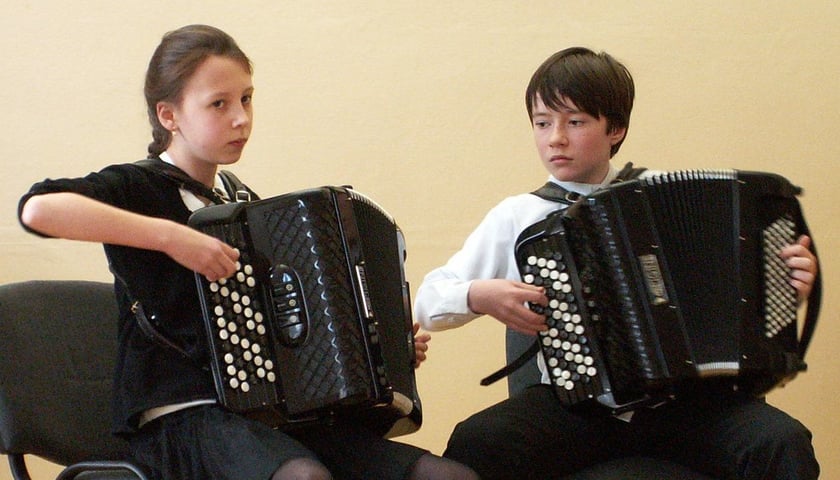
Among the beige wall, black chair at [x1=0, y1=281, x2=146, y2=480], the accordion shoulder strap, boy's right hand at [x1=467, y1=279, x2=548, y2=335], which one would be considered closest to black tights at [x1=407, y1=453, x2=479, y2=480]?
boy's right hand at [x1=467, y1=279, x2=548, y2=335]

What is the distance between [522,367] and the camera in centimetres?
212

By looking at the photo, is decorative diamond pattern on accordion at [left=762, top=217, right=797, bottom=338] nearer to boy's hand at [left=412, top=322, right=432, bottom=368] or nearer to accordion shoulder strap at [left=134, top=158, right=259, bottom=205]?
boy's hand at [left=412, top=322, right=432, bottom=368]

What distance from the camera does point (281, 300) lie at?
67.1 inches

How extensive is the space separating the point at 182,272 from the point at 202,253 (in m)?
0.20

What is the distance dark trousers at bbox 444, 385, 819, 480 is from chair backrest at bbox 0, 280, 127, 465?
25.7 inches

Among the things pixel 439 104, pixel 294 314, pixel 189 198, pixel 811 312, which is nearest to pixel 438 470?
pixel 294 314

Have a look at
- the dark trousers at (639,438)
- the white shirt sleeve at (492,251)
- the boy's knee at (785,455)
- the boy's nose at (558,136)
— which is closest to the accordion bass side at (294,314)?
the dark trousers at (639,438)

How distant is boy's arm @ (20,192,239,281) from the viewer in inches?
64.7

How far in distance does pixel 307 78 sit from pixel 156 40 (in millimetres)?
411

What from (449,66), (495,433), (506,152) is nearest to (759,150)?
(506,152)

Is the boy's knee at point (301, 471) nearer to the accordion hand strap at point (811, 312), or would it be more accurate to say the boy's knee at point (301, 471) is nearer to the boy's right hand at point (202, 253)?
the boy's right hand at point (202, 253)

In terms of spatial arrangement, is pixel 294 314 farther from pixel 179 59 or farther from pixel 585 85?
pixel 585 85

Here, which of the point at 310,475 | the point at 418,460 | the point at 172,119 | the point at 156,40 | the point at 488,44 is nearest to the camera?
the point at 310,475

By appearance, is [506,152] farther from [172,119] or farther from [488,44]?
[172,119]
